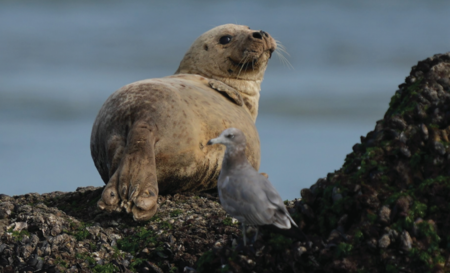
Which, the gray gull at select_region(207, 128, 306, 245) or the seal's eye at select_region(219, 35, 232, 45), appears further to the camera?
the seal's eye at select_region(219, 35, 232, 45)

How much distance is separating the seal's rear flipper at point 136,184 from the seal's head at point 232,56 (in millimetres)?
2947

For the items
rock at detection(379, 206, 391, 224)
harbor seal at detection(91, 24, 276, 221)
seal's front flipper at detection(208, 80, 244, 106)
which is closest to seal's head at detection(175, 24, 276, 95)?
harbor seal at detection(91, 24, 276, 221)

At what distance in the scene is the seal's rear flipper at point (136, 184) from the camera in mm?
5844

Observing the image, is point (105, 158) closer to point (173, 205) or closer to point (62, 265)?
point (173, 205)

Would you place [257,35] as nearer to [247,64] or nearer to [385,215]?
[247,64]

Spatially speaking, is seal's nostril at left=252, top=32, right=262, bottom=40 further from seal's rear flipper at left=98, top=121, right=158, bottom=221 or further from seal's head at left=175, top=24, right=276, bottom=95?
seal's rear flipper at left=98, top=121, right=158, bottom=221

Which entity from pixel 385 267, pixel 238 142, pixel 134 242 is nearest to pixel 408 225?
pixel 385 267

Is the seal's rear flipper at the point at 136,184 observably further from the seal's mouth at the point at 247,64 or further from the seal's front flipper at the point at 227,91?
the seal's mouth at the point at 247,64

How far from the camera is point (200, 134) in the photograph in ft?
23.0

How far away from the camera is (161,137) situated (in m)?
6.71

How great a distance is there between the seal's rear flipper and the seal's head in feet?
9.67

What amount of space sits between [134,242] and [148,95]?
200 cm

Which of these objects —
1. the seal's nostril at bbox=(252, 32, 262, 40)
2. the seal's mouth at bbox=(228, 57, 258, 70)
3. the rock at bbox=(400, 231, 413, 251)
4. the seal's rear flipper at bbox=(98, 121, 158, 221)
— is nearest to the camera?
the rock at bbox=(400, 231, 413, 251)

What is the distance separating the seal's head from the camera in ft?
→ 28.9
